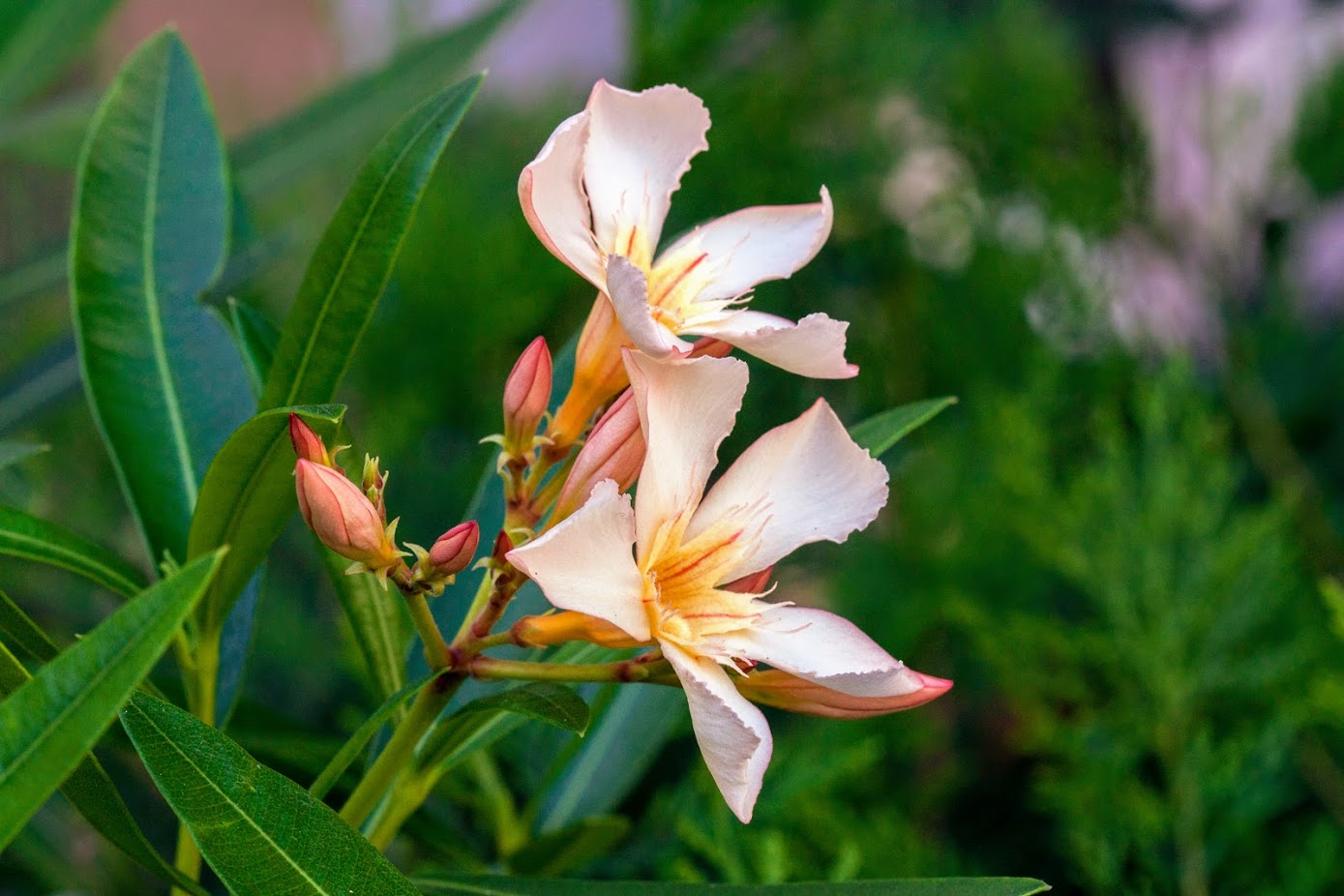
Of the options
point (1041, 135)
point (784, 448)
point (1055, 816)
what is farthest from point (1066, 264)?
point (784, 448)

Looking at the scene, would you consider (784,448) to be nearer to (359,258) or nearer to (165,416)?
(359,258)

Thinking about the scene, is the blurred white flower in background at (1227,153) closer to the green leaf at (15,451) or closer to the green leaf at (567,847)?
the green leaf at (567,847)

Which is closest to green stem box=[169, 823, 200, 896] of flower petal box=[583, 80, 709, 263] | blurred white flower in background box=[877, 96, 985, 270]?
flower petal box=[583, 80, 709, 263]

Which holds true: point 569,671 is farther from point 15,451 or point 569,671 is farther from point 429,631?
point 15,451

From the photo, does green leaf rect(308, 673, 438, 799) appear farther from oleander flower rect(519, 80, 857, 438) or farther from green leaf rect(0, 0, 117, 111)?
green leaf rect(0, 0, 117, 111)

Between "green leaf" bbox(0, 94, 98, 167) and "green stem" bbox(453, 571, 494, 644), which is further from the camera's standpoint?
"green leaf" bbox(0, 94, 98, 167)
